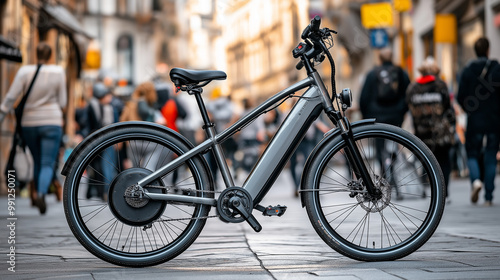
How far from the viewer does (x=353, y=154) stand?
17.4 feet

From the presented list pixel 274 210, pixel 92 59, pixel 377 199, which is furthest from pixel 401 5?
pixel 274 210

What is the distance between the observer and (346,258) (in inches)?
215

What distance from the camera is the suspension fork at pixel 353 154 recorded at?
17.2 ft

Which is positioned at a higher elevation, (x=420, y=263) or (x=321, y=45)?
(x=321, y=45)

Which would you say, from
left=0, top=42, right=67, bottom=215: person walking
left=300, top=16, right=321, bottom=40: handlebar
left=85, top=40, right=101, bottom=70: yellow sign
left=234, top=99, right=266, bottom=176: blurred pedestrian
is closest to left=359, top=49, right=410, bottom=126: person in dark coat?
left=0, top=42, right=67, bottom=215: person walking

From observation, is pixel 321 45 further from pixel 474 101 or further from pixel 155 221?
pixel 474 101

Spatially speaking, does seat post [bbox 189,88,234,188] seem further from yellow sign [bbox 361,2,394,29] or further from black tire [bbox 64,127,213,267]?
yellow sign [bbox 361,2,394,29]

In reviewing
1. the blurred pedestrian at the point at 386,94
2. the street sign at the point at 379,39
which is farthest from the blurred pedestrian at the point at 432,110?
the street sign at the point at 379,39

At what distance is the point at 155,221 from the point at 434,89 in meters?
7.12

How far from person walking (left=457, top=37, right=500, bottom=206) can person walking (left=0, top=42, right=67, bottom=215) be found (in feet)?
14.6

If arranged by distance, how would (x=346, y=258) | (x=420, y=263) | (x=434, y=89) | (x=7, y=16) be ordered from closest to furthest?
(x=420, y=263), (x=346, y=258), (x=434, y=89), (x=7, y=16)

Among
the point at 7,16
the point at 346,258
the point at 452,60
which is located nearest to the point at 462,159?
the point at 452,60

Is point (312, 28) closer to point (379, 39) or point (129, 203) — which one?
point (129, 203)

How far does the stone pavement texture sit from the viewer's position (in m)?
4.73
